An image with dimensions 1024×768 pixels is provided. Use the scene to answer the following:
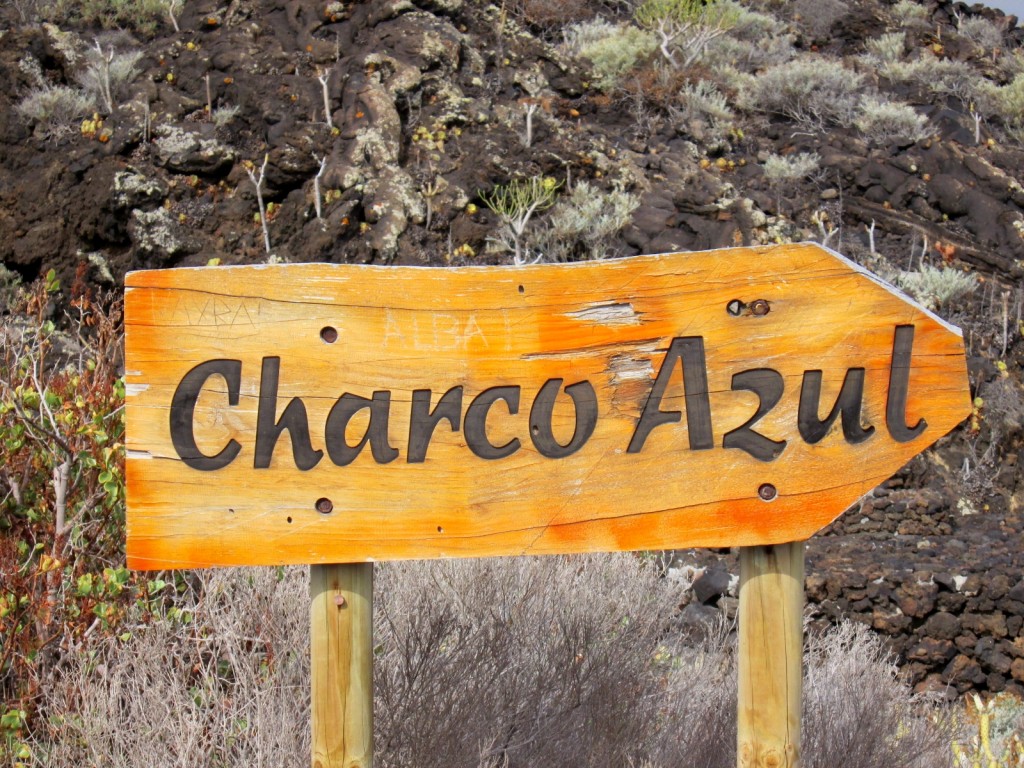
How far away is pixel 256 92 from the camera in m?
13.4

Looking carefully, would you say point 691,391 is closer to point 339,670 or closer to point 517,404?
point 517,404

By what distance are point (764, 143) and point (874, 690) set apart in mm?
13276

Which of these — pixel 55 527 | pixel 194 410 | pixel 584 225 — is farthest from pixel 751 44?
pixel 194 410

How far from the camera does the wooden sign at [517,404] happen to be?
1.91 meters

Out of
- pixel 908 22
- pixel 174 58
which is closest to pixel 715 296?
pixel 174 58

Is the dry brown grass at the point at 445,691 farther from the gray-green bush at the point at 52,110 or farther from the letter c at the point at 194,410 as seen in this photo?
the gray-green bush at the point at 52,110

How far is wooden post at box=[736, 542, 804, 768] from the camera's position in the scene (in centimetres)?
201

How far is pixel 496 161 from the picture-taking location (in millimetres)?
12945

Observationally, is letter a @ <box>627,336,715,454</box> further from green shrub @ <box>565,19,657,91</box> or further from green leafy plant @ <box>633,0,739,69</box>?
green leafy plant @ <box>633,0,739,69</box>

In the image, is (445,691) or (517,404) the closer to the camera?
(517,404)

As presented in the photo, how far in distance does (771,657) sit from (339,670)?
2.91 ft

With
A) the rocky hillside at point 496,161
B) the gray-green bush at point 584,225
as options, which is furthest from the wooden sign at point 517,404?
the gray-green bush at point 584,225

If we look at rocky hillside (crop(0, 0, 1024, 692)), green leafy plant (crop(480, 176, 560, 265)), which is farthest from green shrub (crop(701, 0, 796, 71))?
green leafy plant (crop(480, 176, 560, 265))

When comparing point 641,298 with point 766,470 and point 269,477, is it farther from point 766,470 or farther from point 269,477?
point 269,477
